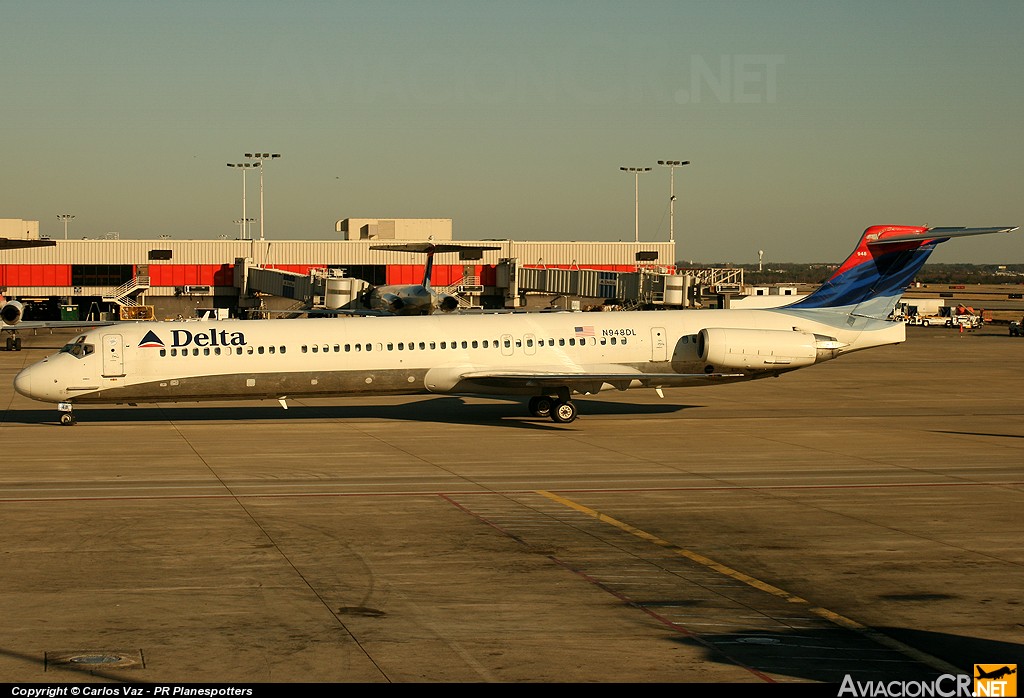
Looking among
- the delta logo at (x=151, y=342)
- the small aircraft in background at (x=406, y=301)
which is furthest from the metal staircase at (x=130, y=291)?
the delta logo at (x=151, y=342)

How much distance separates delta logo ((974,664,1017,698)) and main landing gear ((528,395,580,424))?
2084 cm

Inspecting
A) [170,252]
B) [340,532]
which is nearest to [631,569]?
[340,532]

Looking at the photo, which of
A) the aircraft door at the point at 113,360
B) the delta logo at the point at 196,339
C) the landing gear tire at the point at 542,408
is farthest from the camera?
the landing gear tire at the point at 542,408

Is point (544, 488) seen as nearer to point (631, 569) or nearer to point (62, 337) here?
point (631, 569)

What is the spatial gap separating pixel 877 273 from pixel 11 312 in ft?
146

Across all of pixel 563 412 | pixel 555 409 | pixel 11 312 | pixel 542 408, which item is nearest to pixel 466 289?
pixel 11 312

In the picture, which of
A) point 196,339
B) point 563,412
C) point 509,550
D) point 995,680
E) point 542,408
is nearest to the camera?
point 995,680

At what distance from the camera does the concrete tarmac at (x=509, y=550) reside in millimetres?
11672

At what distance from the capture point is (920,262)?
34281 millimetres

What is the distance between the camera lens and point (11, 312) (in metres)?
58.2

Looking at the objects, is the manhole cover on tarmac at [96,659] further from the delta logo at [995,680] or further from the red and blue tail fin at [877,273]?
the red and blue tail fin at [877,273]

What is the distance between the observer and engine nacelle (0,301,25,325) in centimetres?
5797

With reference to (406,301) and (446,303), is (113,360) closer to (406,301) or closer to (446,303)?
(406,301)

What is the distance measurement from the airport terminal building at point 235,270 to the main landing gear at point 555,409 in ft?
174
